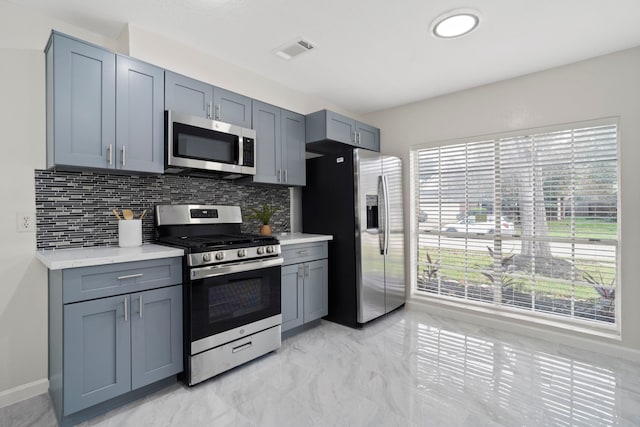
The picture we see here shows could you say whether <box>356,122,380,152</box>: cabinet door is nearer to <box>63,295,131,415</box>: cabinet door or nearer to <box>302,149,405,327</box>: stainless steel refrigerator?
<box>302,149,405,327</box>: stainless steel refrigerator

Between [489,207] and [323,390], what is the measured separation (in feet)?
8.15

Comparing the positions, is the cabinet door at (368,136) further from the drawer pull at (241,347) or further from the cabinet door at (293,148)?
the drawer pull at (241,347)

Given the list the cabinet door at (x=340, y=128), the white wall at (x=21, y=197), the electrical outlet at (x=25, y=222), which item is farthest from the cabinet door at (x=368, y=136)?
the electrical outlet at (x=25, y=222)

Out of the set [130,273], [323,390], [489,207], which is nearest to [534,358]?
[489,207]

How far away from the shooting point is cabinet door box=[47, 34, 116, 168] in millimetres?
1859

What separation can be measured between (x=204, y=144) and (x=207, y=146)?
28mm

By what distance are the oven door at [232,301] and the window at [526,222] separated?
81.4 inches

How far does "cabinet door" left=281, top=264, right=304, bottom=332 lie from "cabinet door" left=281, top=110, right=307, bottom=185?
869 millimetres

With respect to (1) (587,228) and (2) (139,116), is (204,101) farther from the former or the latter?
(1) (587,228)

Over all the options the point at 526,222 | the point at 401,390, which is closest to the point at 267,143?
the point at 401,390

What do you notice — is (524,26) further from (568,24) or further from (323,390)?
(323,390)

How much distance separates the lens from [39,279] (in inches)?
80.5

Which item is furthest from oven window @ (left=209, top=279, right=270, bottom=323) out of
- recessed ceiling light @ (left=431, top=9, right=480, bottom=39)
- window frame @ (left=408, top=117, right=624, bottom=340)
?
recessed ceiling light @ (left=431, top=9, right=480, bottom=39)

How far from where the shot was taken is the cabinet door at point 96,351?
1.68m
